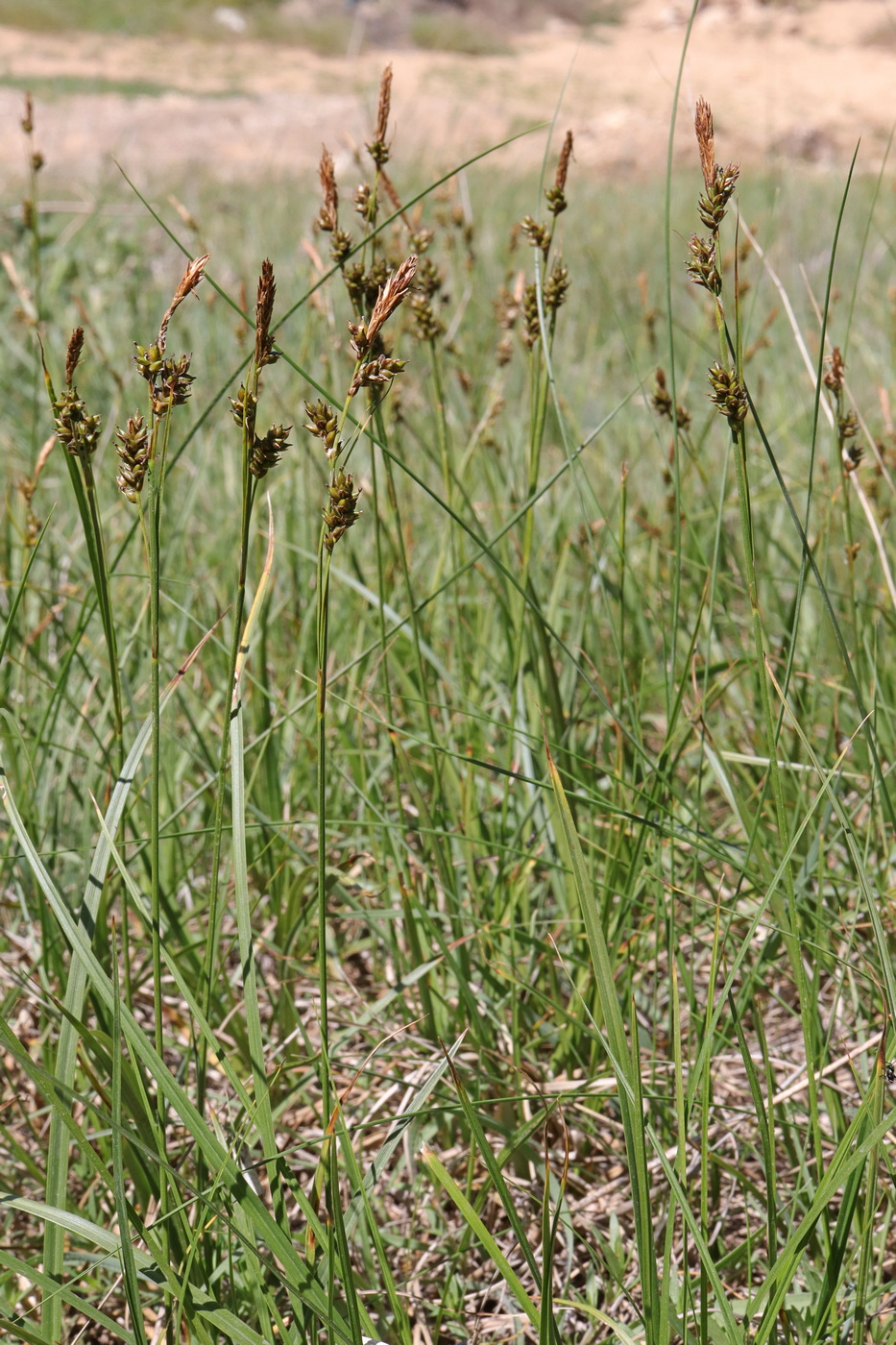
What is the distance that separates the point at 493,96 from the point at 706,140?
19.7m

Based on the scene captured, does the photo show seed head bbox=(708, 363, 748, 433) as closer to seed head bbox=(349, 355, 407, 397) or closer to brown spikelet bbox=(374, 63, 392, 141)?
seed head bbox=(349, 355, 407, 397)

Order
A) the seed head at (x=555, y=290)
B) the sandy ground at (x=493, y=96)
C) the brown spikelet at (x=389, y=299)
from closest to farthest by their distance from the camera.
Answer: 1. the brown spikelet at (x=389, y=299)
2. the seed head at (x=555, y=290)
3. the sandy ground at (x=493, y=96)

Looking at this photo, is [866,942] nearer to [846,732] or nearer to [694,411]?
[846,732]

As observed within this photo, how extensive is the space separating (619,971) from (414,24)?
28.6 meters

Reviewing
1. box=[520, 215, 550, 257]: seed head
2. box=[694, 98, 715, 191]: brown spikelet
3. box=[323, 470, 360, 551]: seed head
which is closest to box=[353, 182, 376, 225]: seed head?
box=[520, 215, 550, 257]: seed head

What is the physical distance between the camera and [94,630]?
156 centimetres

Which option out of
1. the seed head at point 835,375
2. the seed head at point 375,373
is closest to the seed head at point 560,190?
the seed head at point 835,375

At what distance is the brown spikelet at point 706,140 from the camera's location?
53 centimetres

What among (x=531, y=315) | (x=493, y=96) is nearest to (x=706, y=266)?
(x=531, y=315)

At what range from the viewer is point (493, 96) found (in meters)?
17.8

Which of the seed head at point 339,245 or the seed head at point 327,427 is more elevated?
the seed head at point 339,245

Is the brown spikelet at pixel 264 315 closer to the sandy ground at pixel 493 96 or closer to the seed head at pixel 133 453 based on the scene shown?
the seed head at pixel 133 453

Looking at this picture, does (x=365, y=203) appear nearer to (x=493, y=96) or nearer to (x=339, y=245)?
(x=339, y=245)

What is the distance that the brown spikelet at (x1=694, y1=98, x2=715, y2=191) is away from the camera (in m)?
0.53
